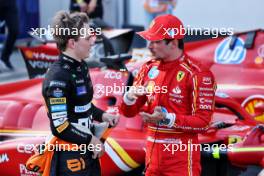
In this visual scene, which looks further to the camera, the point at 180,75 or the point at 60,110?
the point at 180,75

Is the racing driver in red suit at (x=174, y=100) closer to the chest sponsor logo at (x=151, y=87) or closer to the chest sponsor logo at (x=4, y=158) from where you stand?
the chest sponsor logo at (x=151, y=87)

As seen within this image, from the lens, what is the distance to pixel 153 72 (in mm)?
3438

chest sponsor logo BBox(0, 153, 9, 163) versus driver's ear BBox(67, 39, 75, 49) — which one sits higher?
driver's ear BBox(67, 39, 75, 49)

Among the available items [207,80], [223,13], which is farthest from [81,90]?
[223,13]

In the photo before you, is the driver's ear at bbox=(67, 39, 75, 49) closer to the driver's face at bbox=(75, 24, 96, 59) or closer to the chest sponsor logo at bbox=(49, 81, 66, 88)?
the driver's face at bbox=(75, 24, 96, 59)

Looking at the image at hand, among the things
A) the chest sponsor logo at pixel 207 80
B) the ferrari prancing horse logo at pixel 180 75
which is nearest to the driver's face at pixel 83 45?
the ferrari prancing horse logo at pixel 180 75

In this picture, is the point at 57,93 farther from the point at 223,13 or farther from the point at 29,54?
the point at 223,13

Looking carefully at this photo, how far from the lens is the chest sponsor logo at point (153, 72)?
3.41 meters

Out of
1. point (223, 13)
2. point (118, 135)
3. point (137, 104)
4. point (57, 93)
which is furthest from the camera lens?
point (223, 13)

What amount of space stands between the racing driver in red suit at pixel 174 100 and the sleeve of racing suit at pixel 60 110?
366 millimetres

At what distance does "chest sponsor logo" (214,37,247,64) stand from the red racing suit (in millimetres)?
2833

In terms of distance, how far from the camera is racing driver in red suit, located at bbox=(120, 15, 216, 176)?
3.28 meters

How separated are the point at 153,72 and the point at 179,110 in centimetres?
27

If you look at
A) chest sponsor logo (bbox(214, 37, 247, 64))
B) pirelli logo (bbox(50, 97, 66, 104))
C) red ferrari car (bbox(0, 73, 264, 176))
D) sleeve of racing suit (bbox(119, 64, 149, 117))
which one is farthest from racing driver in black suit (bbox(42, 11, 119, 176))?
chest sponsor logo (bbox(214, 37, 247, 64))
